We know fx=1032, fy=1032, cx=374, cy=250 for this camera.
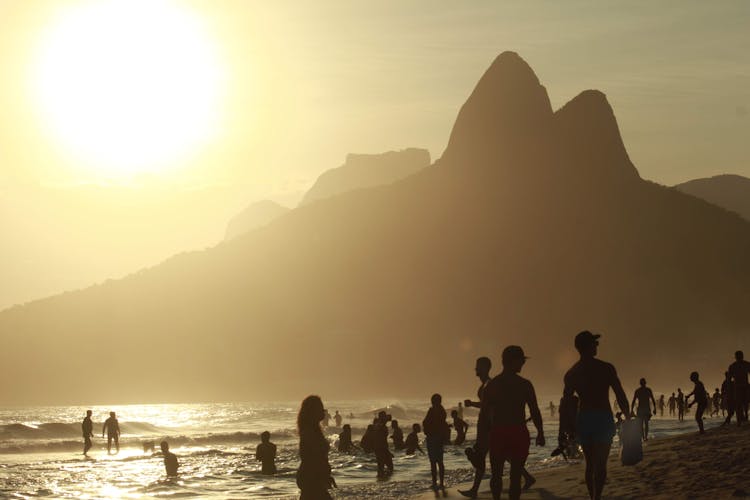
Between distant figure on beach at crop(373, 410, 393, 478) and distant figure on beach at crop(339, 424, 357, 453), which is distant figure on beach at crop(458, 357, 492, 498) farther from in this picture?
distant figure on beach at crop(339, 424, 357, 453)

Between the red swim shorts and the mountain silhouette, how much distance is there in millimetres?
142186

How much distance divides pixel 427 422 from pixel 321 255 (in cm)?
16523

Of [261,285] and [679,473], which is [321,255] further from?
[679,473]

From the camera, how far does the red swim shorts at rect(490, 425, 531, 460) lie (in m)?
11.7

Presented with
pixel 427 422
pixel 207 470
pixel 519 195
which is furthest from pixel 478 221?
pixel 427 422

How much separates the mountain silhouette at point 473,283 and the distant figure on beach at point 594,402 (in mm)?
142149

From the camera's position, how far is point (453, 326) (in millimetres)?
166250

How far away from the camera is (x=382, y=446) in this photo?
2755cm

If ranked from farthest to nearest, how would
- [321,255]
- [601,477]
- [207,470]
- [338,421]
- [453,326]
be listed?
1. [321,255]
2. [453,326]
3. [338,421]
4. [207,470]
5. [601,477]

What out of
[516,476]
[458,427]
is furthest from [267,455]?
[516,476]

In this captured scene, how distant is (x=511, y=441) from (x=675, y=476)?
16.9ft

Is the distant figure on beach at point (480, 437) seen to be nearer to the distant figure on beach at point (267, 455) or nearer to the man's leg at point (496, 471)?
the man's leg at point (496, 471)

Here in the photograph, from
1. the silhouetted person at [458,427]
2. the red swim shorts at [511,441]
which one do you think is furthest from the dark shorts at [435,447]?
the silhouetted person at [458,427]

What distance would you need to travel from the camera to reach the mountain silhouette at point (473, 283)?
16462 centimetres
